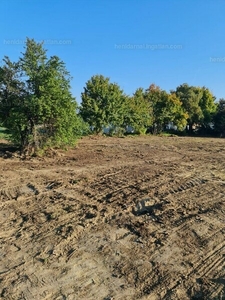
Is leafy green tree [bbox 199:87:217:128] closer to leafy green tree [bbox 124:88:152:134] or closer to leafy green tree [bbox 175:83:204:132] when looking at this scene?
leafy green tree [bbox 175:83:204:132]

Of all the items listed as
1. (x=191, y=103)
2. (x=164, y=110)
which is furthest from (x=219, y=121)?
(x=164, y=110)

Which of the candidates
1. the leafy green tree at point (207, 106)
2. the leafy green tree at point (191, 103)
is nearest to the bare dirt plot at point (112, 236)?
the leafy green tree at point (191, 103)

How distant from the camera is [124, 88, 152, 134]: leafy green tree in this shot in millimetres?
22822

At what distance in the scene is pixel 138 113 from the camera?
2328cm

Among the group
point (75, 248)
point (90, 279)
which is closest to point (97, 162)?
point (75, 248)

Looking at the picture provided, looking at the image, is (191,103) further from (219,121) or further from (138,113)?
(138,113)

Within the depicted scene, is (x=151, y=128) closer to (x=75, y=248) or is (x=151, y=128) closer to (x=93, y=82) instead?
(x=93, y=82)

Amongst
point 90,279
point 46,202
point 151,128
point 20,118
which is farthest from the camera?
point 151,128

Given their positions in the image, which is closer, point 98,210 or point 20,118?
point 98,210

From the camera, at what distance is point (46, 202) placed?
225 inches

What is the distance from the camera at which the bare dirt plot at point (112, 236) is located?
3084 millimetres

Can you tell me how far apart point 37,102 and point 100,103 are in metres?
11.3

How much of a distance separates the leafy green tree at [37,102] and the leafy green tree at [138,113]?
1252cm

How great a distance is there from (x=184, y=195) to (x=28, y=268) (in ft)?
13.6
